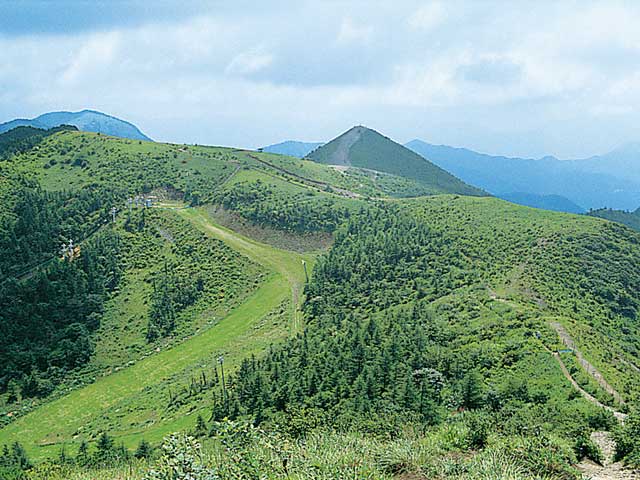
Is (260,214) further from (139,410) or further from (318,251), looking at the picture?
(139,410)

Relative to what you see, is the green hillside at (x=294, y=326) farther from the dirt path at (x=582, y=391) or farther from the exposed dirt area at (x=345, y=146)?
the exposed dirt area at (x=345, y=146)

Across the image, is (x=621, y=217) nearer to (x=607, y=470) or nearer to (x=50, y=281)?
(x=607, y=470)

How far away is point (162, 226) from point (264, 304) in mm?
26395

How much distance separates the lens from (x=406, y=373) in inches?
1072

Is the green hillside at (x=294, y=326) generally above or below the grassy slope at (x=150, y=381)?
above

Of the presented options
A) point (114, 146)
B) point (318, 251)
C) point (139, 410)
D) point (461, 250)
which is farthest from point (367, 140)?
point (139, 410)

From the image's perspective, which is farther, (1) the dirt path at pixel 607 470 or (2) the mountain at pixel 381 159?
(2) the mountain at pixel 381 159

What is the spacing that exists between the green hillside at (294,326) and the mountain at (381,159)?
62362 millimetres

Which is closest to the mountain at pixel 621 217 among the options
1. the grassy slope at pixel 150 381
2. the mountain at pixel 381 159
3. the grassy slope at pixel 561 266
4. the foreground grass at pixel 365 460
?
the mountain at pixel 381 159

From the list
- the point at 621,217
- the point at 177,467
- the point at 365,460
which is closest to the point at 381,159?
the point at 621,217

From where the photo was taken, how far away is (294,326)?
5016 cm

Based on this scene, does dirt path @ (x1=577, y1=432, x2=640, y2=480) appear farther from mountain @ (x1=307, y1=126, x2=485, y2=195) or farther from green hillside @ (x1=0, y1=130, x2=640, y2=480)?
mountain @ (x1=307, y1=126, x2=485, y2=195)

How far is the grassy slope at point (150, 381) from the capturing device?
38.3m

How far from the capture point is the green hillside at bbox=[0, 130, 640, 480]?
11.7 metres
